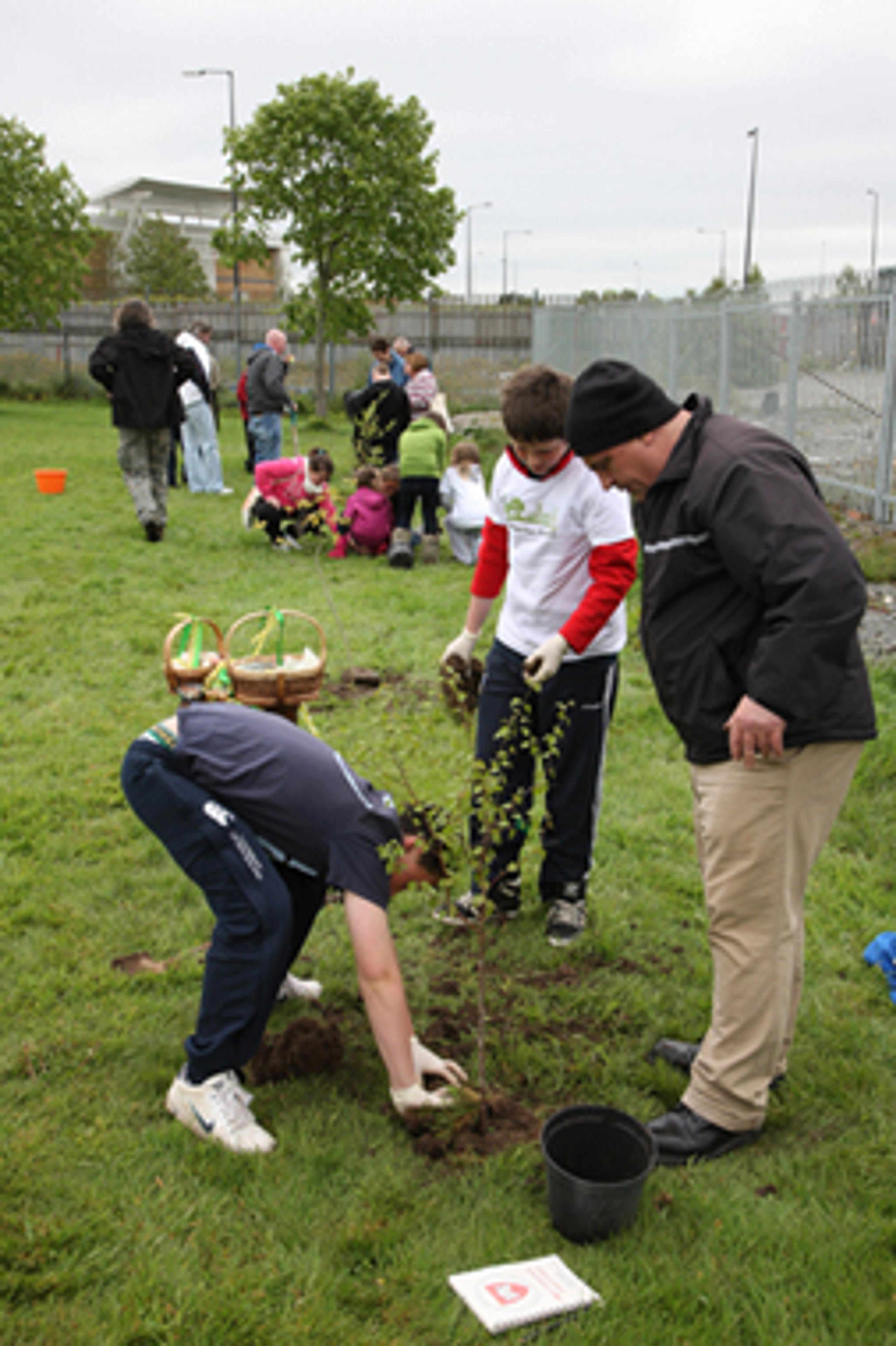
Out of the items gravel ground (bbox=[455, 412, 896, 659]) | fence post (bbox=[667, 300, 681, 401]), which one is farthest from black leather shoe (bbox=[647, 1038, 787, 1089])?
fence post (bbox=[667, 300, 681, 401])

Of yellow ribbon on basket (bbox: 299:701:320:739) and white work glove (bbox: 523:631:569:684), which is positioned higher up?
white work glove (bbox: 523:631:569:684)

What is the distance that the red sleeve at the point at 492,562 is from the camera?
3924 mm

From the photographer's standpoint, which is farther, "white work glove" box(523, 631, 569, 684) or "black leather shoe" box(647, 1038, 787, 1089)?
"white work glove" box(523, 631, 569, 684)

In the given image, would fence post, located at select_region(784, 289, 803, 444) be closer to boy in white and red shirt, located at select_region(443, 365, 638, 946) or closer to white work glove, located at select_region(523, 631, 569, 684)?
boy in white and red shirt, located at select_region(443, 365, 638, 946)

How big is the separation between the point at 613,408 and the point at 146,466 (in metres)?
8.22

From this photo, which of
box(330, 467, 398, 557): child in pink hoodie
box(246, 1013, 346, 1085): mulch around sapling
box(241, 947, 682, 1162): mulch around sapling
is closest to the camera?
box(241, 947, 682, 1162): mulch around sapling

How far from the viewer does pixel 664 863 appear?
438 centimetres

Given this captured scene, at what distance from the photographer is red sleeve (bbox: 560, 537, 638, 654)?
11.4 feet

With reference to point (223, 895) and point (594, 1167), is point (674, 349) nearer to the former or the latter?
point (223, 895)

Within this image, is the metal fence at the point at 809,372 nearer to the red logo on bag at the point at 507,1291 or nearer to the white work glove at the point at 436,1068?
the white work glove at the point at 436,1068

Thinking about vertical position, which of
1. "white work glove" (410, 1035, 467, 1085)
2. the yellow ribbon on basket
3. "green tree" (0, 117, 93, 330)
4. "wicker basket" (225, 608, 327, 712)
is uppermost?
"green tree" (0, 117, 93, 330)

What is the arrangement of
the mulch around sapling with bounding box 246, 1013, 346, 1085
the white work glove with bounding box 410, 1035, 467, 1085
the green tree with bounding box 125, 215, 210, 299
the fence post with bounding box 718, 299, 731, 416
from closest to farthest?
the white work glove with bounding box 410, 1035, 467, 1085
the mulch around sapling with bounding box 246, 1013, 346, 1085
the fence post with bounding box 718, 299, 731, 416
the green tree with bounding box 125, 215, 210, 299

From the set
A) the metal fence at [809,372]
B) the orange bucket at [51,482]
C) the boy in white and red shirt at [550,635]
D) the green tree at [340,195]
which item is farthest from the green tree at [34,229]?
the boy in white and red shirt at [550,635]

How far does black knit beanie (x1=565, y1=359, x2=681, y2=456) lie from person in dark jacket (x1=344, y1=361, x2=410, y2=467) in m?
8.03
